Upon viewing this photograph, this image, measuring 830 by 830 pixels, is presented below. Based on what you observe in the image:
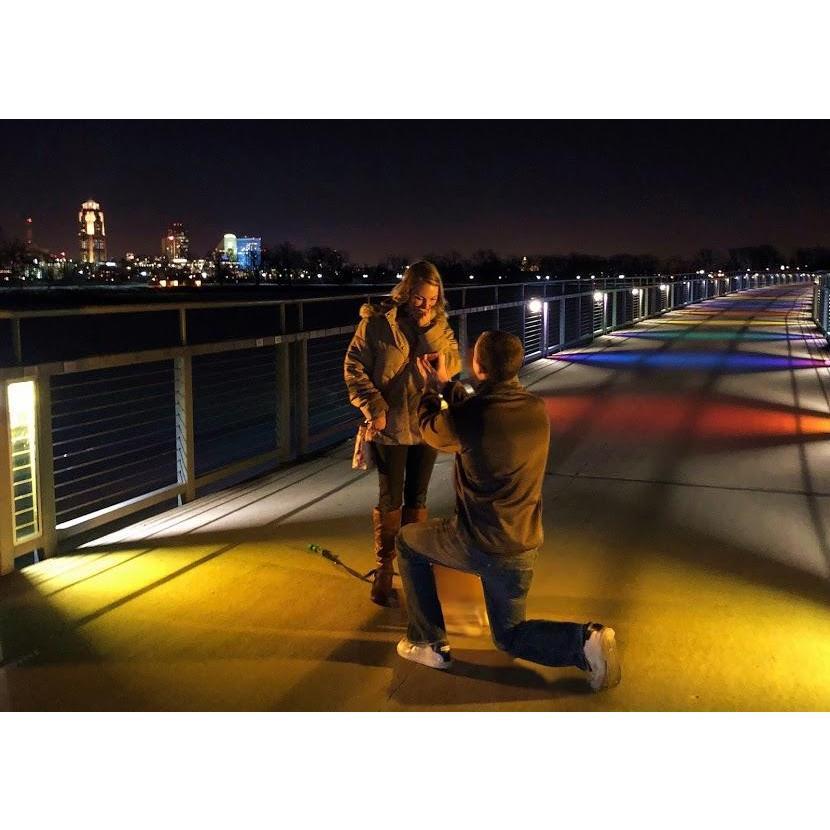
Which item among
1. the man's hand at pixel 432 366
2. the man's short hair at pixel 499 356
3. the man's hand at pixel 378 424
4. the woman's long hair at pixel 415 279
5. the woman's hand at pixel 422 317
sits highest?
the woman's long hair at pixel 415 279

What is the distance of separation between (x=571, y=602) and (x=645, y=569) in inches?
28.7

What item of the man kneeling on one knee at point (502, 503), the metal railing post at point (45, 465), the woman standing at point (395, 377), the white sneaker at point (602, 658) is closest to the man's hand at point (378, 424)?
the woman standing at point (395, 377)

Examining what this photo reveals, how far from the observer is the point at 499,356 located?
11.9ft

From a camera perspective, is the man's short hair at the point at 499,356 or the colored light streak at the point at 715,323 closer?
the man's short hair at the point at 499,356

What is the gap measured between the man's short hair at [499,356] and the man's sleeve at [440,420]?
0.61 feet

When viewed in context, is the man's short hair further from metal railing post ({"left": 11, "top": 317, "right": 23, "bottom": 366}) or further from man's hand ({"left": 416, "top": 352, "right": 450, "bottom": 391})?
metal railing post ({"left": 11, "top": 317, "right": 23, "bottom": 366})

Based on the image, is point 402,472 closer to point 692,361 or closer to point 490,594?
point 490,594

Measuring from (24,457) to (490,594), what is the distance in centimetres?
289

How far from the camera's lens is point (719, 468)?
7.89m

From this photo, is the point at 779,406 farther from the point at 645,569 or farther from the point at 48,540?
the point at 48,540

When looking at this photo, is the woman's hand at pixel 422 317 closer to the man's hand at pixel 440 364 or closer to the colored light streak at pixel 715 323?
the man's hand at pixel 440 364

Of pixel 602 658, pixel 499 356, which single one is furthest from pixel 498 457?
pixel 602 658

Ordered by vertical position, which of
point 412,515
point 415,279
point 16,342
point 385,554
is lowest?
point 385,554

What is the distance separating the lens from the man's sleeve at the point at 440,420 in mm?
3623
